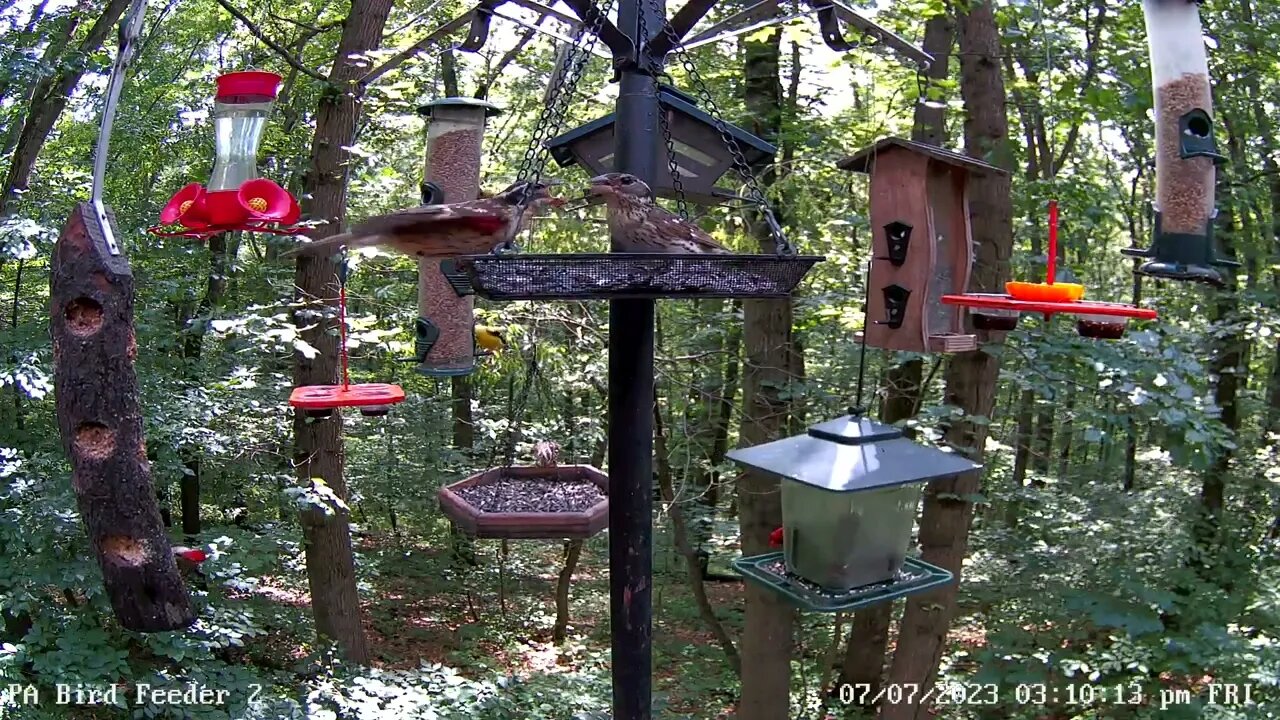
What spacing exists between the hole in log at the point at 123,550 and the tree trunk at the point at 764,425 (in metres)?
4.53

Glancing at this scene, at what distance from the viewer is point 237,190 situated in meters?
3.40

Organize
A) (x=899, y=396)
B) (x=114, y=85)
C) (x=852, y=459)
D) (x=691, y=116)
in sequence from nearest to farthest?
1. (x=114, y=85)
2. (x=852, y=459)
3. (x=691, y=116)
4. (x=899, y=396)

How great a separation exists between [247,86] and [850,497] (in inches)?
100

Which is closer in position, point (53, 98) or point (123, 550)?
point (123, 550)

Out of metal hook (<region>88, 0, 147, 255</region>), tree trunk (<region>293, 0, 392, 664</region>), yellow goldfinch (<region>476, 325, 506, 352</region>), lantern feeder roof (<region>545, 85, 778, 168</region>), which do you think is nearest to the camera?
metal hook (<region>88, 0, 147, 255</region>)

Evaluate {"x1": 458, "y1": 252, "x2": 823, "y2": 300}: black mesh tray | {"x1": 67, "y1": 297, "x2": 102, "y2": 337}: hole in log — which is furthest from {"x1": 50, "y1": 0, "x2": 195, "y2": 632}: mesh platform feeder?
{"x1": 458, "y1": 252, "x2": 823, "y2": 300}: black mesh tray

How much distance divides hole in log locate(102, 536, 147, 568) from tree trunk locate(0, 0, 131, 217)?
290 cm

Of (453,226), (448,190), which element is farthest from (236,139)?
(453,226)

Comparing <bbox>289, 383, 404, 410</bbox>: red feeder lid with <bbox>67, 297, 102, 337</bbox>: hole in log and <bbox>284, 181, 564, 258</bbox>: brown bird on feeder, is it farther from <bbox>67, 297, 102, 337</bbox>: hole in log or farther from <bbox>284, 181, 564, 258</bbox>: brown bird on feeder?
<bbox>67, 297, 102, 337</bbox>: hole in log

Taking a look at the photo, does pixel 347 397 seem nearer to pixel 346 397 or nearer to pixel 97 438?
pixel 346 397

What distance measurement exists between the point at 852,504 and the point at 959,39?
3.90 meters

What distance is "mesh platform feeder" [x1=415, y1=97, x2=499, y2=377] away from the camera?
168 inches

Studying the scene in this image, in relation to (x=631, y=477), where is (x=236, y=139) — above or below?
above

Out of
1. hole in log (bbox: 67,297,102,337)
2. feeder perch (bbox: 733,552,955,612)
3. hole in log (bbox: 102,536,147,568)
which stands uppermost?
hole in log (bbox: 67,297,102,337)
